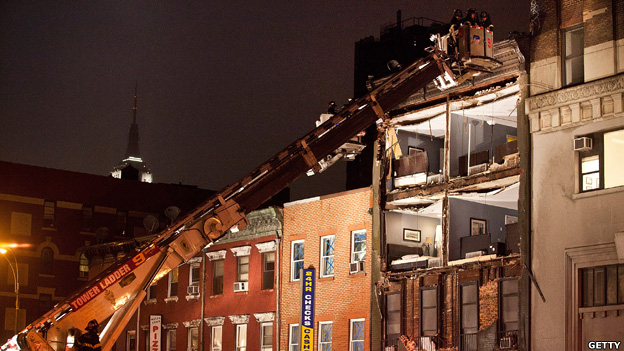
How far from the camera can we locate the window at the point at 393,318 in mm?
35969

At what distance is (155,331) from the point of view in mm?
49125

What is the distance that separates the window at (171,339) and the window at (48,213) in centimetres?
2372

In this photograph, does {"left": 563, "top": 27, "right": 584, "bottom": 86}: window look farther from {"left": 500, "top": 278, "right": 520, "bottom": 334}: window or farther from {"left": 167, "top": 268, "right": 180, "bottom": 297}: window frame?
{"left": 167, "top": 268, "right": 180, "bottom": 297}: window frame

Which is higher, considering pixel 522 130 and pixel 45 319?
pixel 522 130

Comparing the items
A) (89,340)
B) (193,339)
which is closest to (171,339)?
Answer: (193,339)

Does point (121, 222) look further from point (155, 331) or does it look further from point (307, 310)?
point (307, 310)

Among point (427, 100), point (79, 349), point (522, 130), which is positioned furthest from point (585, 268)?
point (79, 349)

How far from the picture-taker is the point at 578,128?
30.0 m

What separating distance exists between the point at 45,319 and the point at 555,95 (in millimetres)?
17134

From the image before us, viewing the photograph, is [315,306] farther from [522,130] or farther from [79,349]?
[79,349]

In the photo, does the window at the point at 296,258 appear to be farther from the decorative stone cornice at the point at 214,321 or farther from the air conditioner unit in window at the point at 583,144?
the air conditioner unit in window at the point at 583,144

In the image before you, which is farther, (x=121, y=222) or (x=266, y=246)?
(x=121, y=222)

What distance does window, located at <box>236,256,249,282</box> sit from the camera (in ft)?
147

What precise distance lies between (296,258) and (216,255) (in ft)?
19.6
